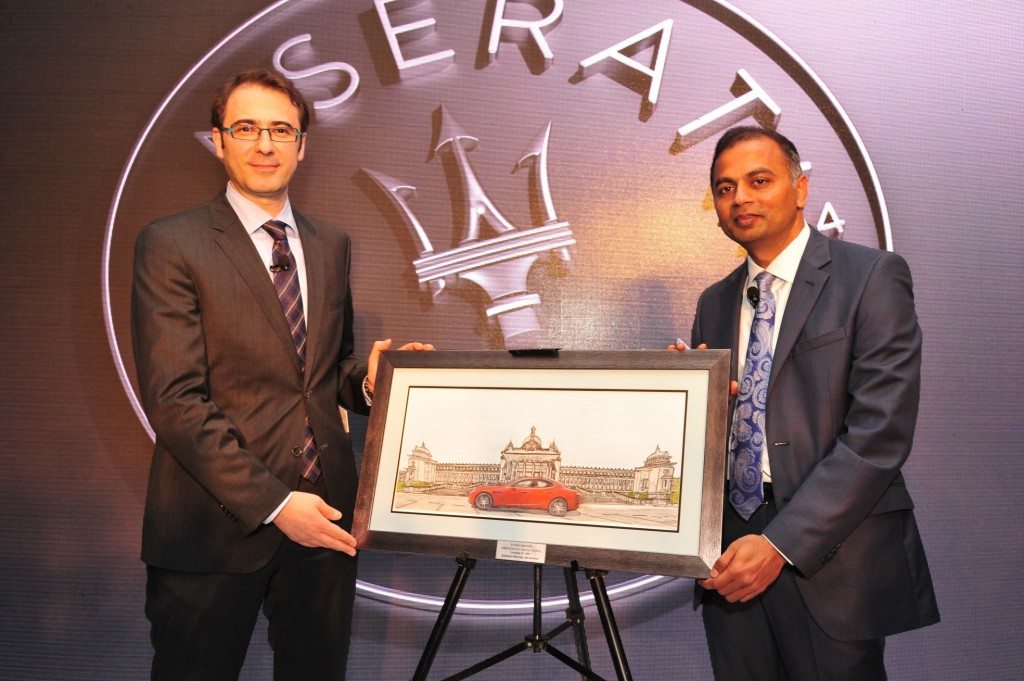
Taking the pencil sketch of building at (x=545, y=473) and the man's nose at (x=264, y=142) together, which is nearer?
the pencil sketch of building at (x=545, y=473)

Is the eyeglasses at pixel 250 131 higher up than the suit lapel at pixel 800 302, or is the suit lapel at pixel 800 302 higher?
the eyeglasses at pixel 250 131

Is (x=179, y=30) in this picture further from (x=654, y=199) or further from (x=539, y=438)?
(x=539, y=438)

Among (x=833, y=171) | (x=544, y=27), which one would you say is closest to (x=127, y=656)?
(x=544, y=27)

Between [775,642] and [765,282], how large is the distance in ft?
3.03

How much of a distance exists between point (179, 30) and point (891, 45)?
2.82 metres

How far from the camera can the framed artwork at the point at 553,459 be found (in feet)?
5.83

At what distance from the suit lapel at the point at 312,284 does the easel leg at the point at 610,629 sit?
35.0 inches

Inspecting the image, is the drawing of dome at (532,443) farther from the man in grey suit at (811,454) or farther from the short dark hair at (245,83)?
the short dark hair at (245,83)

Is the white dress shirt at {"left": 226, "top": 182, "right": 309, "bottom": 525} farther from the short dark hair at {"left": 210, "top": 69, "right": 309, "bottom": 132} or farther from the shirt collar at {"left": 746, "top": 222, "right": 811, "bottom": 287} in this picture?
the shirt collar at {"left": 746, "top": 222, "right": 811, "bottom": 287}

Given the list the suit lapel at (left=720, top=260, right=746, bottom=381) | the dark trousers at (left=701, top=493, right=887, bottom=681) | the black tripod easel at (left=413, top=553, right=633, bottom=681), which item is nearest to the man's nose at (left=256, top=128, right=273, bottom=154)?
the black tripod easel at (left=413, top=553, right=633, bottom=681)

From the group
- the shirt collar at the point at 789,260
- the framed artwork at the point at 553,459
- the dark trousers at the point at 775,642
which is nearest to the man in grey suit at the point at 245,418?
the framed artwork at the point at 553,459

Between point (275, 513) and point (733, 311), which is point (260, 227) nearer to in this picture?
point (275, 513)

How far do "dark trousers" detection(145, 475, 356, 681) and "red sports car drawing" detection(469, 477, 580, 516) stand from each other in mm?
454

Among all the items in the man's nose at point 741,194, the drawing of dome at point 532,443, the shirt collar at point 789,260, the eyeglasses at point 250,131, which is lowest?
the drawing of dome at point 532,443
